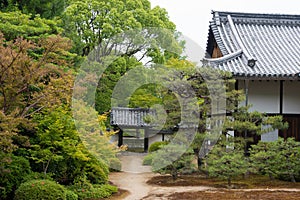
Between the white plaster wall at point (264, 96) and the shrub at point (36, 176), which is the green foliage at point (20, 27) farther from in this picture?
the white plaster wall at point (264, 96)

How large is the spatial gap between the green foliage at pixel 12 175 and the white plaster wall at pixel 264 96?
8640 millimetres

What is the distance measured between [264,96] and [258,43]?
3514 millimetres

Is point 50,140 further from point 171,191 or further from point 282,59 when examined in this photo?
point 282,59

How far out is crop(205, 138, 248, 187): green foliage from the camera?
1364 centimetres

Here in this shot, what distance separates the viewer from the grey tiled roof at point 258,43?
51.8 ft

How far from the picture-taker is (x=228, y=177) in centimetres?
1367

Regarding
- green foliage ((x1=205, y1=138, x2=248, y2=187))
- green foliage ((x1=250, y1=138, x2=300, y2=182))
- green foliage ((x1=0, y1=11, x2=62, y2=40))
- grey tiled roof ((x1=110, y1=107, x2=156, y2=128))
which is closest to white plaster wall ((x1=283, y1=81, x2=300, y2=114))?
green foliage ((x1=250, y1=138, x2=300, y2=182))

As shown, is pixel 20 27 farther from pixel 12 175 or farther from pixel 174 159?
pixel 174 159

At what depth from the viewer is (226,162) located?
45.5 ft

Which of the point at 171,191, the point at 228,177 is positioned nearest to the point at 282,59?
the point at 228,177

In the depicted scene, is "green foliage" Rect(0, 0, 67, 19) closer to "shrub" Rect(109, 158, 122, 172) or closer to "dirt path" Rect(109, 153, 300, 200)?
"shrub" Rect(109, 158, 122, 172)

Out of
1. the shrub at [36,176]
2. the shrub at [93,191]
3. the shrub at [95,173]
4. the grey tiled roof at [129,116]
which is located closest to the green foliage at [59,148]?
the shrub at [36,176]

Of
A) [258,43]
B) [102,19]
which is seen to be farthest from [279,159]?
[102,19]

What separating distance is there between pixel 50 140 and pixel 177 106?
5.15 metres
